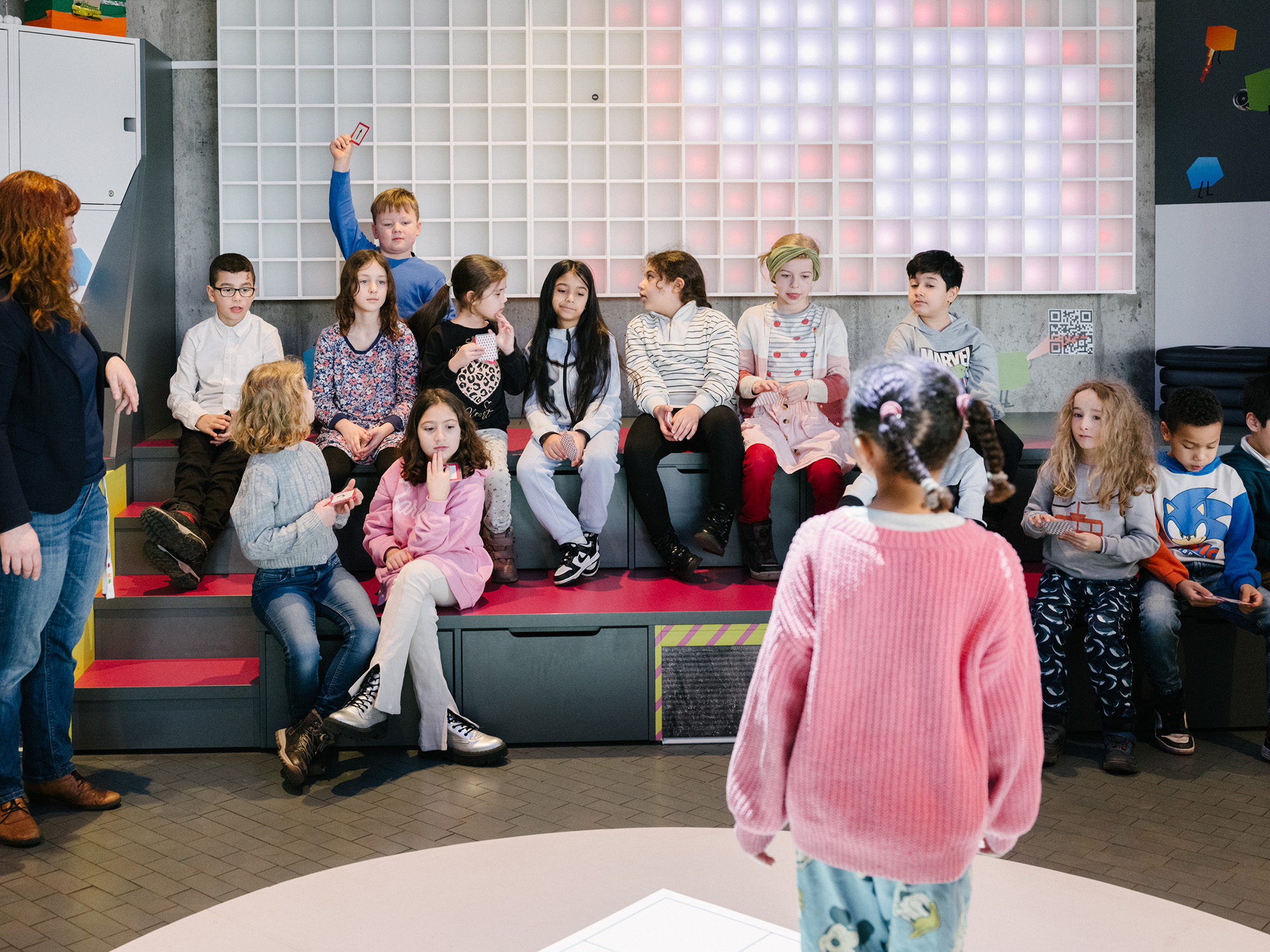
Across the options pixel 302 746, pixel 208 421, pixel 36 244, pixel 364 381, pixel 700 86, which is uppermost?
pixel 700 86

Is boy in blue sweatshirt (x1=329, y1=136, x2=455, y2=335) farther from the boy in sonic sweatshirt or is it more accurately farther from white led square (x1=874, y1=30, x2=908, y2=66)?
white led square (x1=874, y1=30, x2=908, y2=66)

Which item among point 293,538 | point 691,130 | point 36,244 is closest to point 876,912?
point 293,538

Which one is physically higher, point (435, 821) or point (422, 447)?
point (422, 447)

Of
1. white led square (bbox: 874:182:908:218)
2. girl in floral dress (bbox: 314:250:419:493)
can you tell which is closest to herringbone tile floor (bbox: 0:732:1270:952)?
girl in floral dress (bbox: 314:250:419:493)

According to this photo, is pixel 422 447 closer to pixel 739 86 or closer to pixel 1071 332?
pixel 739 86

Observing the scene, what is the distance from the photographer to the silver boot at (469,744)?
10.6 ft

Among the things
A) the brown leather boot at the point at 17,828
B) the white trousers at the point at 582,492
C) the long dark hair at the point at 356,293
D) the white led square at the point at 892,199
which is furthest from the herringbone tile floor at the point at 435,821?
the white led square at the point at 892,199

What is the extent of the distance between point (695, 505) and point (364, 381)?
1.21 m

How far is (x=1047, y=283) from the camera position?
16.8 feet

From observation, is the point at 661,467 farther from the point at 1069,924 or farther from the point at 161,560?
the point at 1069,924

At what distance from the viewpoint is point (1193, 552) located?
346cm

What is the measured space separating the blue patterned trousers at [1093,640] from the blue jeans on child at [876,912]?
6.52 ft

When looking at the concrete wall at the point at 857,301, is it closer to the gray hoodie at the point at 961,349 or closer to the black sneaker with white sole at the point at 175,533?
the gray hoodie at the point at 961,349

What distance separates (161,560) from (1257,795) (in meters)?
3.14
